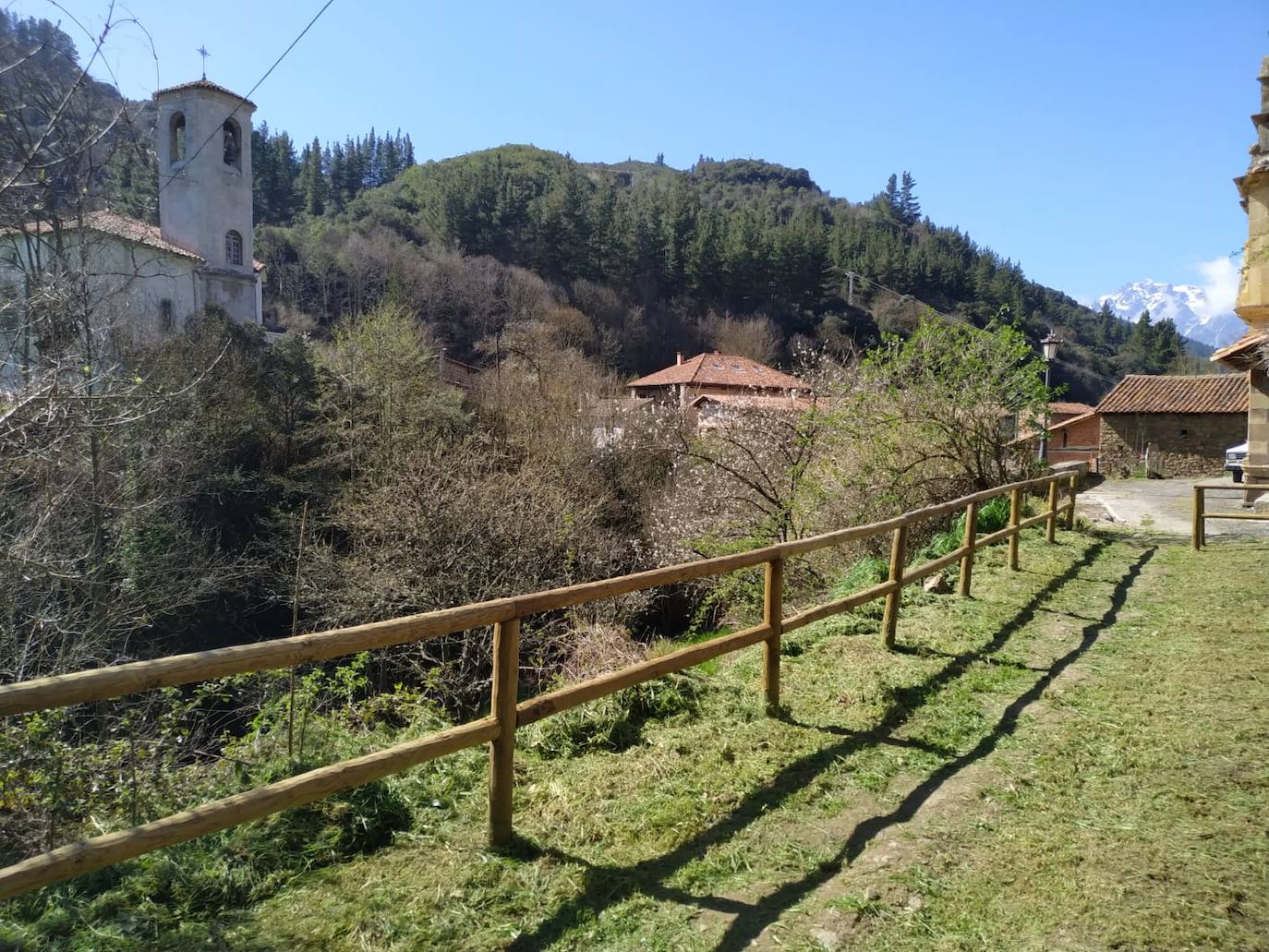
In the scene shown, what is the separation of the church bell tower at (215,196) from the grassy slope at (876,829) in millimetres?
29400

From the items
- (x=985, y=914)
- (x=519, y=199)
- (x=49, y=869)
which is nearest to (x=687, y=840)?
(x=985, y=914)

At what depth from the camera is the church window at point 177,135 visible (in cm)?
2870

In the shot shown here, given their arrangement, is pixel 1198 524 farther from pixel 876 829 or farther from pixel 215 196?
pixel 215 196

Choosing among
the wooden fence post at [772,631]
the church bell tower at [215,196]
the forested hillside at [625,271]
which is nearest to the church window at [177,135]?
the church bell tower at [215,196]

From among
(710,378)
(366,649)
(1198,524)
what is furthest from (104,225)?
(710,378)

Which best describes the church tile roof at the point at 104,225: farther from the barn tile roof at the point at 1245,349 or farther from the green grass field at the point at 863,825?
the barn tile roof at the point at 1245,349

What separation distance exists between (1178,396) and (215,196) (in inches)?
1537

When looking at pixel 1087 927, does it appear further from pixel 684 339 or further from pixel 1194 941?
pixel 684 339

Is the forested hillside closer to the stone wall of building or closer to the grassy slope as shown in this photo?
the stone wall of building

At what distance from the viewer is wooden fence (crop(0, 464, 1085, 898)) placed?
92.3 inches

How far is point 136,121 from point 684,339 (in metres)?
58.7

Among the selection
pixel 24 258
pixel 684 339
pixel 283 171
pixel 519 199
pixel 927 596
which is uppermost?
pixel 283 171

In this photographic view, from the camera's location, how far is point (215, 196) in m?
32.6

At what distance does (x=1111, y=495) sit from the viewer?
2081 cm
